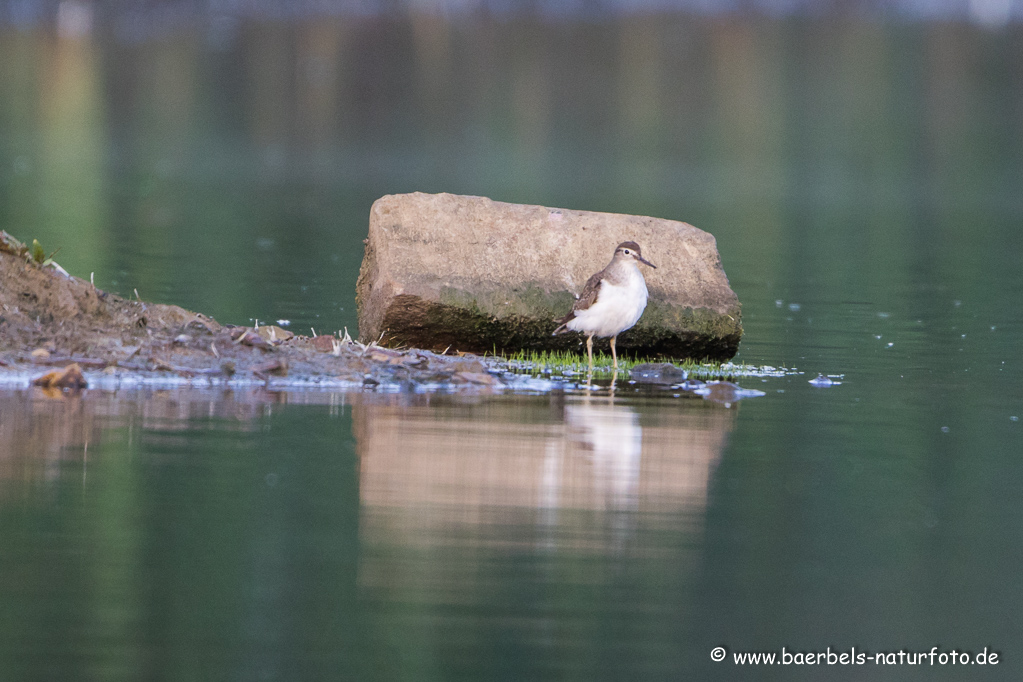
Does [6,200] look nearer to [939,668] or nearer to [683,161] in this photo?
[939,668]

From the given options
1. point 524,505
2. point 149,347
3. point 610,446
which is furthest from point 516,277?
point 524,505

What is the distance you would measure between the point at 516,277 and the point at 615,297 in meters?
1.45

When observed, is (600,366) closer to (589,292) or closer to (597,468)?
(589,292)

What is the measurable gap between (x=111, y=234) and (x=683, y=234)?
16.3m

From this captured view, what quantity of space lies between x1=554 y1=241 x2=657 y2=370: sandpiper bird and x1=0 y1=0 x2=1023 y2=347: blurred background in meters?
5.04

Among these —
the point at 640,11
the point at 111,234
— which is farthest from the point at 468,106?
the point at 111,234

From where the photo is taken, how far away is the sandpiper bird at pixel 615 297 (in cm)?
1405

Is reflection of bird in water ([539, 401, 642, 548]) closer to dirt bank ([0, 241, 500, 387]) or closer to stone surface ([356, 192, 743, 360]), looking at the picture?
dirt bank ([0, 241, 500, 387])

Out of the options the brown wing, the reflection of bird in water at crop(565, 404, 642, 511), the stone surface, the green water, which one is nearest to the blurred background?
the green water

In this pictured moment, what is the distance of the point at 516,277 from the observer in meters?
15.2

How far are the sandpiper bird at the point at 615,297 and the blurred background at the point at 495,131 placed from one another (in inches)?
198

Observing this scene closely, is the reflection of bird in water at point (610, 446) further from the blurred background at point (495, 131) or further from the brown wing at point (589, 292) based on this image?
the blurred background at point (495, 131)

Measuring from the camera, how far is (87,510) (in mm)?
8242

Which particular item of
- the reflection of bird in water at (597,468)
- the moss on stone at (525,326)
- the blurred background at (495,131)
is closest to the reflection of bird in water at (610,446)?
the reflection of bird in water at (597,468)
